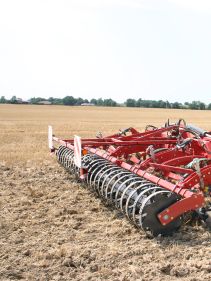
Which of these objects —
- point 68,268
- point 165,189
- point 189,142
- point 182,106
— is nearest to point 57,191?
point 189,142

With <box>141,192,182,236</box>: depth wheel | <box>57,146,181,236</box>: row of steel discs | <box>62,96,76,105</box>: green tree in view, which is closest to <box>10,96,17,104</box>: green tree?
<box>62,96,76,105</box>: green tree

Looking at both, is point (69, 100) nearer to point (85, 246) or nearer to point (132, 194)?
point (132, 194)

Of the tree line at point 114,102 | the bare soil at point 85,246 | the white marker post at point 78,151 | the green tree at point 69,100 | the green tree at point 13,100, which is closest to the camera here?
the bare soil at point 85,246

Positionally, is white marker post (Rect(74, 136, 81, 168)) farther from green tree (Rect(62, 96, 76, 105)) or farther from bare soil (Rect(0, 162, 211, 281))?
green tree (Rect(62, 96, 76, 105))

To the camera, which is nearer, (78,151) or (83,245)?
(83,245)

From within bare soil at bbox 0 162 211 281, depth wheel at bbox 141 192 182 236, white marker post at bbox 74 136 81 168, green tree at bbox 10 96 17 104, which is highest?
green tree at bbox 10 96 17 104

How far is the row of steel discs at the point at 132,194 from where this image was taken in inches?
178

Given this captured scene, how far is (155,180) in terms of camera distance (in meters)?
5.06

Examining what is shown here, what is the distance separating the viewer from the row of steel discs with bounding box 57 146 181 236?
453cm

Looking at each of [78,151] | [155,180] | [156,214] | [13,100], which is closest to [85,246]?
[156,214]

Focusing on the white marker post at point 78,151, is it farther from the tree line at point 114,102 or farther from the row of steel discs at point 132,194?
the tree line at point 114,102

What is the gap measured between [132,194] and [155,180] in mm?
349

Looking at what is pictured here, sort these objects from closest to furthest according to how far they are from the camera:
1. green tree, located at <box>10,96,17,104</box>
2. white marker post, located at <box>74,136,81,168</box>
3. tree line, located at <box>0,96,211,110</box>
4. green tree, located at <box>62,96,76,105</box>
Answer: white marker post, located at <box>74,136,81,168</box> < tree line, located at <box>0,96,211,110</box> < green tree, located at <box>10,96,17,104</box> < green tree, located at <box>62,96,76,105</box>

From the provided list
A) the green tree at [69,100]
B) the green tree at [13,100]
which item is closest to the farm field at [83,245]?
the green tree at [13,100]
